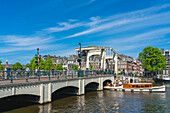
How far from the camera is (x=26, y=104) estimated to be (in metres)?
23.0

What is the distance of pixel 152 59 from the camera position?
206ft

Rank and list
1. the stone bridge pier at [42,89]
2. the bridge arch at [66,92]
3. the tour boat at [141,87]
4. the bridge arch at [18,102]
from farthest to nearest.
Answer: the tour boat at [141,87] < the bridge arch at [66,92] < the bridge arch at [18,102] < the stone bridge pier at [42,89]

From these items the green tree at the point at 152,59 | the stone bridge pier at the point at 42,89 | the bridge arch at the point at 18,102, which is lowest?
the bridge arch at the point at 18,102

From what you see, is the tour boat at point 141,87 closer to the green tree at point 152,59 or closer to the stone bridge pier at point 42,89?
the stone bridge pier at point 42,89

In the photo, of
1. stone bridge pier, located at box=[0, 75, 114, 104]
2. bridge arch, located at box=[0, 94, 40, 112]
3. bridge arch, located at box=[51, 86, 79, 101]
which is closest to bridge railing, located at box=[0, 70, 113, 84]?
stone bridge pier, located at box=[0, 75, 114, 104]

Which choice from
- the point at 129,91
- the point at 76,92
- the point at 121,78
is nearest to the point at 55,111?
the point at 76,92

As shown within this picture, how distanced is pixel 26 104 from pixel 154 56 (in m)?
52.5

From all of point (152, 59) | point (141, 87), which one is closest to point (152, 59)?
point (152, 59)

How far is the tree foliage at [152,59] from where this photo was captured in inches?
2441

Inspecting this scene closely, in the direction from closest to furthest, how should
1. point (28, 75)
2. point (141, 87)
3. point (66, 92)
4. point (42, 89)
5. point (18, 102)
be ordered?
point (28, 75), point (42, 89), point (18, 102), point (66, 92), point (141, 87)

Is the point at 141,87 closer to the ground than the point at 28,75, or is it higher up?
closer to the ground

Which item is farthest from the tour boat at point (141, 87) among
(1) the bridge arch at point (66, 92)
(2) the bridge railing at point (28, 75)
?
(1) the bridge arch at point (66, 92)

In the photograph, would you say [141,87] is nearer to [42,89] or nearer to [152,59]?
[42,89]

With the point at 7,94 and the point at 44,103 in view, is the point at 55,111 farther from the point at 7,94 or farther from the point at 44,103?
the point at 7,94
